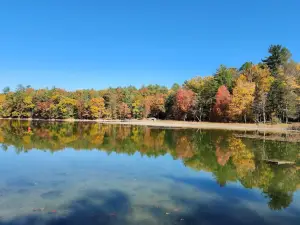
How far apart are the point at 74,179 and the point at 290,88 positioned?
58.0m

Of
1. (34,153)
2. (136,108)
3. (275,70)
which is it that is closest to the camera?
(34,153)

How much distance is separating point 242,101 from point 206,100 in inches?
590

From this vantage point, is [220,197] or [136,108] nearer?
[220,197]

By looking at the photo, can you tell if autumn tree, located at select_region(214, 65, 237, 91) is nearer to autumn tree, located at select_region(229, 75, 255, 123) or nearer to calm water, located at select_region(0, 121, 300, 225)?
Result: autumn tree, located at select_region(229, 75, 255, 123)

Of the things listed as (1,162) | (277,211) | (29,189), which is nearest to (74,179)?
(29,189)

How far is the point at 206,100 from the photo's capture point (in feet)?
244

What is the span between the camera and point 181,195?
10430 mm

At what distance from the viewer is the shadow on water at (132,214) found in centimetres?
761

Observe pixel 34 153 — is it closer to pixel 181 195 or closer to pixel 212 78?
pixel 181 195

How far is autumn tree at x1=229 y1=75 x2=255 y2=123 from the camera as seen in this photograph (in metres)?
60.4

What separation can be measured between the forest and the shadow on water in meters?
52.2

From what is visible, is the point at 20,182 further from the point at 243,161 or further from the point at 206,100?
the point at 206,100

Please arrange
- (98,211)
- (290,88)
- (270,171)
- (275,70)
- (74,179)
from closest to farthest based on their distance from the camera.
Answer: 1. (98,211)
2. (74,179)
3. (270,171)
4. (290,88)
5. (275,70)

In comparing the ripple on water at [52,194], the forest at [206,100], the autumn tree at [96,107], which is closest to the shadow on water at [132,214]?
the ripple on water at [52,194]
